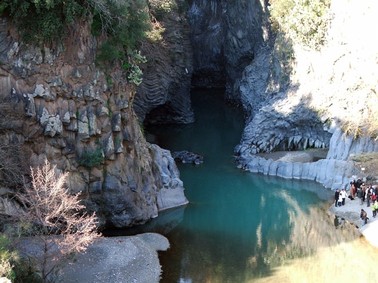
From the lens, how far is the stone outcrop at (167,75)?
49281 millimetres

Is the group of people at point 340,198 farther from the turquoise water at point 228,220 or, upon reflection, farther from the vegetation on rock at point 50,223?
the vegetation on rock at point 50,223

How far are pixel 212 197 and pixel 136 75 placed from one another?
11.3 metres

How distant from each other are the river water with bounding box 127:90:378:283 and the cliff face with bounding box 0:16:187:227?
310 cm

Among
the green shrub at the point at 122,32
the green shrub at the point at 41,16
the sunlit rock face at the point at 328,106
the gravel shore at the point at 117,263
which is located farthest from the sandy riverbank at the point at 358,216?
the green shrub at the point at 41,16

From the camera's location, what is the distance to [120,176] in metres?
30.1

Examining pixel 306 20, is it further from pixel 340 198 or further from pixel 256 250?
pixel 256 250

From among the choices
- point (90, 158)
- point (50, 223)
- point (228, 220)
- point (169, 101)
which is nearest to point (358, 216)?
point (228, 220)

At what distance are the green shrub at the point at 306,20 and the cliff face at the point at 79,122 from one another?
63.9 ft

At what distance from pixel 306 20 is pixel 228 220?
66.7ft

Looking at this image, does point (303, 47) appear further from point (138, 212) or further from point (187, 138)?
point (138, 212)

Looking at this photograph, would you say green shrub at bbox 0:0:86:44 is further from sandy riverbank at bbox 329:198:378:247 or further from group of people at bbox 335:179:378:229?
group of people at bbox 335:179:378:229

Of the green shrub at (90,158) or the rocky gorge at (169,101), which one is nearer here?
the rocky gorge at (169,101)

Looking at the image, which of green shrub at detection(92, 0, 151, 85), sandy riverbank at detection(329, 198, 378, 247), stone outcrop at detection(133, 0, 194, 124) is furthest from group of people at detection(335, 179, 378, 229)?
stone outcrop at detection(133, 0, 194, 124)

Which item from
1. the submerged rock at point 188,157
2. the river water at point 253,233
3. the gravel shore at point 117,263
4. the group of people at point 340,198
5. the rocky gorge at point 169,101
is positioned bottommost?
the gravel shore at point 117,263
